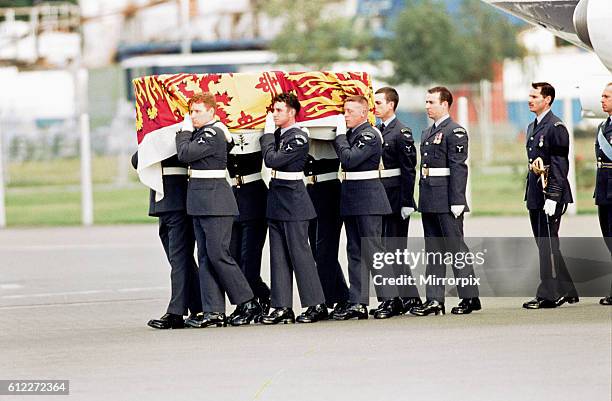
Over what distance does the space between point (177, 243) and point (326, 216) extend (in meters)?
1.25

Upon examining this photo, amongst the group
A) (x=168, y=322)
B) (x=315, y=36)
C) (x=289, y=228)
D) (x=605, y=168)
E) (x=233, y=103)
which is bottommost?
(x=168, y=322)

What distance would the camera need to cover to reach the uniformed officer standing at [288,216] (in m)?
10.7

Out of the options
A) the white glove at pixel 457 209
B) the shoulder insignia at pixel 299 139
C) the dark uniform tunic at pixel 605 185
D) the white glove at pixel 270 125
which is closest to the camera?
the shoulder insignia at pixel 299 139

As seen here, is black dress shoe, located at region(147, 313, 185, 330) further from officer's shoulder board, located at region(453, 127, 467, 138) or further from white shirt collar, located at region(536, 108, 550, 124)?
white shirt collar, located at region(536, 108, 550, 124)

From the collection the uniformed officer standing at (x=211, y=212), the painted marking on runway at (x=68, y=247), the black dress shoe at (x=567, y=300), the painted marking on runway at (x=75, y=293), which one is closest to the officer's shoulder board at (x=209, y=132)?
the uniformed officer standing at (x=211, y=212)

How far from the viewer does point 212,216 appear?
10.8m

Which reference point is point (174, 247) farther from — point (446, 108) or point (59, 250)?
point (59, 250)

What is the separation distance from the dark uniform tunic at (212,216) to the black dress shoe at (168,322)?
0.90 ft

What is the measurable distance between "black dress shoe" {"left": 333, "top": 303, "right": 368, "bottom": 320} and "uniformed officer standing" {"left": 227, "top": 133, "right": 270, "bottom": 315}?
635 mm

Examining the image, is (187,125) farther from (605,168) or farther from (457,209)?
(605,168)

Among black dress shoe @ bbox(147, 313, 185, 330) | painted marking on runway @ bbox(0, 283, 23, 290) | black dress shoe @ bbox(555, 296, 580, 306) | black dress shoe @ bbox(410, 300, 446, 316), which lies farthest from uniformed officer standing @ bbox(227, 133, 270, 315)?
painted marking on runway @ bbox(0, 283, 23, 290)

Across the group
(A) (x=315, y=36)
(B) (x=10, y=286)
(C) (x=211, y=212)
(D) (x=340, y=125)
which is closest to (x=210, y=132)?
(C) (x=211, y=212)

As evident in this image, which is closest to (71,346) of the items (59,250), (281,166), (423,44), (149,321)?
(149,321)

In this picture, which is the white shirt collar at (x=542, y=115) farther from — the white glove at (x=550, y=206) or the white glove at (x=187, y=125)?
the white glove at (x=187, y=125)
